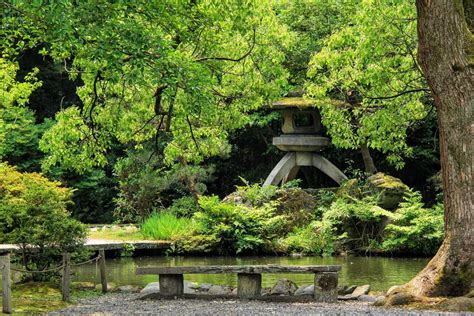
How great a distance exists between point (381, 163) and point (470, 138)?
47.1ft

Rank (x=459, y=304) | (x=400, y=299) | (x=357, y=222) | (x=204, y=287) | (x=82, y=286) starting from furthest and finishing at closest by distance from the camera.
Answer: (x=357, y=222), (x=82, y=286), (x=204, y=287), (x=400, y=299), (x=459, y=304)

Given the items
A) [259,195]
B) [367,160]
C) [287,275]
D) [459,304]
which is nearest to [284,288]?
[287,275]

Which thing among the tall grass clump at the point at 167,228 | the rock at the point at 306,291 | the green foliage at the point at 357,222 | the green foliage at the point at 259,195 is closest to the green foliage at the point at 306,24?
the green foliage at the point at 259,195

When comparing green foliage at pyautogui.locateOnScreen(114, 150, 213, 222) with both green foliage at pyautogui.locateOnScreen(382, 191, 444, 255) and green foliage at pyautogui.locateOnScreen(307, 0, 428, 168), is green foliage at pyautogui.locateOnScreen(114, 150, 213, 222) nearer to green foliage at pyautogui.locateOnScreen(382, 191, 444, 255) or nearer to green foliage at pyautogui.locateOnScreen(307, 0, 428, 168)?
green foliage at pyautogui.locateOnScreen(307, 0, 428, 168)

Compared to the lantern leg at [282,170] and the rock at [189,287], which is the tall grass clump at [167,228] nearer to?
the lantern leg at [282,170]

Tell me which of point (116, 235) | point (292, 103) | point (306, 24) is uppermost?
point (306, 24)

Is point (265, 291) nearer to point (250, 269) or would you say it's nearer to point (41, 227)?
point (250, 269)

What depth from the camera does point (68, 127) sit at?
50.1ft

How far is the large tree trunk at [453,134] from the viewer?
9.24 metres

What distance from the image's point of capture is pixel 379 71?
49.6 feet

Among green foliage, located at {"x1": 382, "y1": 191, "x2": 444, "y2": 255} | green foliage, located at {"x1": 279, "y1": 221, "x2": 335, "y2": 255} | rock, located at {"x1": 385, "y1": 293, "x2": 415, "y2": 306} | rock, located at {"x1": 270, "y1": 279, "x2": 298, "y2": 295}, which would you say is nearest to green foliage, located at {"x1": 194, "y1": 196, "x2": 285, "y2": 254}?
green foliage, located at {"x1": 279, "y1": 221, "x2": 335, "y2": 255}

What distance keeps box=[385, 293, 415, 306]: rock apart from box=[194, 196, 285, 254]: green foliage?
8744mm

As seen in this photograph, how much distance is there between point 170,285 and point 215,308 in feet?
6.71

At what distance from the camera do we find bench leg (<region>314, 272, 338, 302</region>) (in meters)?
10.6
